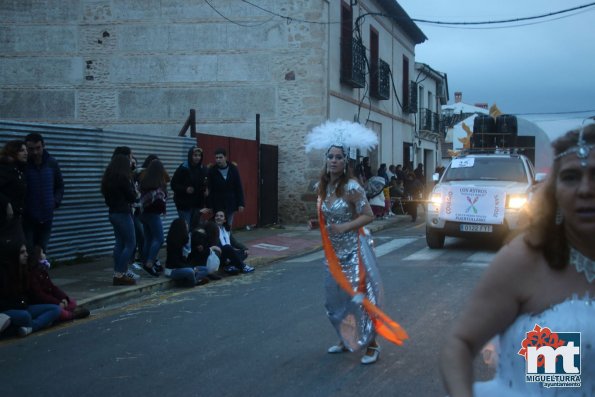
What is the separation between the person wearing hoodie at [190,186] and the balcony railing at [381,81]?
15.4m

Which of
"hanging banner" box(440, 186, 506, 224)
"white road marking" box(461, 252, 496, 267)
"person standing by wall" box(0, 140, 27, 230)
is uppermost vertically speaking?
"person standing by wall" box(0, 140, 27, 230)

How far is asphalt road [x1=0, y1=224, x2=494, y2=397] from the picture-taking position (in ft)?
17.6

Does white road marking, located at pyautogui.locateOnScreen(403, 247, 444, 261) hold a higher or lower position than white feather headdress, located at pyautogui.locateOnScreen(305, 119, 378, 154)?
lower

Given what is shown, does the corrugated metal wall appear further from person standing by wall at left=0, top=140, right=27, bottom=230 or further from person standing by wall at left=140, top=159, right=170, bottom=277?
person standing by wall at left=0, top=140, right=27, bottom=230

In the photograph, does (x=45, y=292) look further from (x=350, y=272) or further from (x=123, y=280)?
(x=350, y=272)

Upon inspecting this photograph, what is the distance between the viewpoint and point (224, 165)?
41.0 feet

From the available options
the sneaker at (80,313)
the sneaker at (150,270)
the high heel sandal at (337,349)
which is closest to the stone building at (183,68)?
the sneaker at (150,270)

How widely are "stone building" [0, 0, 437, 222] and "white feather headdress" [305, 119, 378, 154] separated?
14025 millimetres

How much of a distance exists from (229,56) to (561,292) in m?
19.5

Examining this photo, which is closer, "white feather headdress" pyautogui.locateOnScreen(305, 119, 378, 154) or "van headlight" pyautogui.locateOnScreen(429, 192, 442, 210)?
"white feather headdress" pyautogui.locateOnScreen(305, 119, 378, 154)

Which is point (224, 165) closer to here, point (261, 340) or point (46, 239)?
point (46, 239)

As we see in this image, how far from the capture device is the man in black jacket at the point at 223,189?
12.3m

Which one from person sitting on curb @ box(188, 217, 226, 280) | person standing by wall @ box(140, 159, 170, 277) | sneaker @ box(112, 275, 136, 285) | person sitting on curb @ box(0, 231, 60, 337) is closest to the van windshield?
person sitting on curb @ box(188, 217, 226, 280)

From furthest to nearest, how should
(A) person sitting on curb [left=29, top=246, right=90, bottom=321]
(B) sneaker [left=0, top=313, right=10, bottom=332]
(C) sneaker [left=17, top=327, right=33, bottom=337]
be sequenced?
(A) person sitting on curb [left=29, top=246, right=90, bottom=321] → (C) sneaker [left=17, top=327, right=33, bottom=337] → (B) sneaker [left=0, top=313, right=10, bottom=332]
